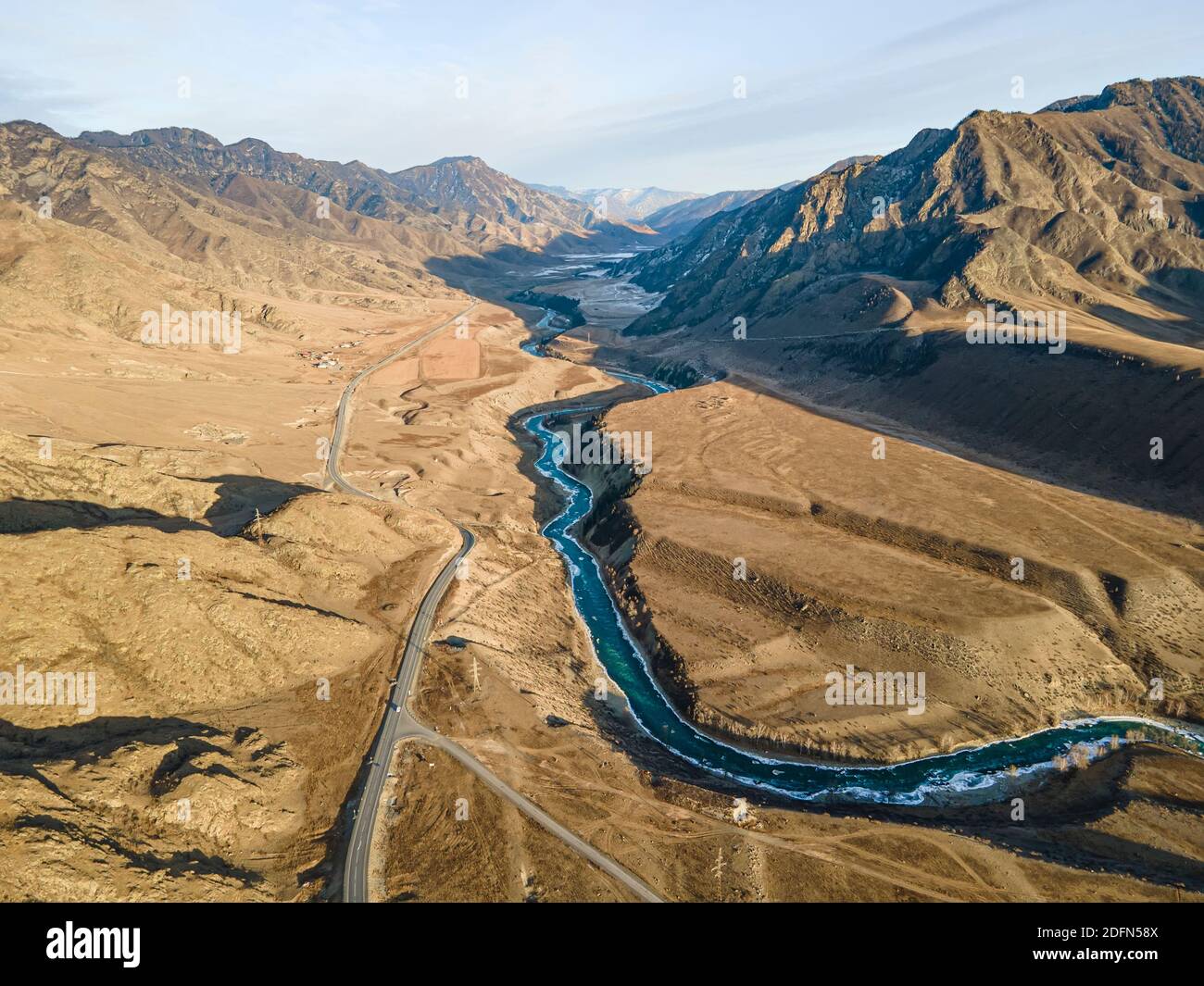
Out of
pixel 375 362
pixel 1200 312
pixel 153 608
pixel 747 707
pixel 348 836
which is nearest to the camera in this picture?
pixel 348 836

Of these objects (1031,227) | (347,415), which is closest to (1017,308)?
(1031,227)

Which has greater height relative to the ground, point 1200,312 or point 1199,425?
point 1200,312

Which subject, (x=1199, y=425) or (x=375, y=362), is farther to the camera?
(x=375, y=362)

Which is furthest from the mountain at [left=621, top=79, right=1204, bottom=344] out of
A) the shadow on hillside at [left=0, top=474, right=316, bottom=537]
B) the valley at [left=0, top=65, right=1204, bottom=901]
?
the shadow on hillside at [left=0, top=474, right=316, bottom=537]

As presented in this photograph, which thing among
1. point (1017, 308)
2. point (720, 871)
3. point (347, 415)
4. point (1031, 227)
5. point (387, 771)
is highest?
point (1031, 227)

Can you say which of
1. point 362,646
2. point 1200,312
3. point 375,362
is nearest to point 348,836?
point 362,646

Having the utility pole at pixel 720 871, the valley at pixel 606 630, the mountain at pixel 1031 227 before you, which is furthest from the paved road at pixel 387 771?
the mountain at pixel 1031 227

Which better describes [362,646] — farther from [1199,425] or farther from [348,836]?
[1199,425]

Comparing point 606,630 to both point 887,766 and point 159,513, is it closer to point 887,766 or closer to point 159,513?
point 887,766

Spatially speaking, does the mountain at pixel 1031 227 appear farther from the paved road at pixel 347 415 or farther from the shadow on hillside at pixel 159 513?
the shadow on hillside at pixel 159 513
